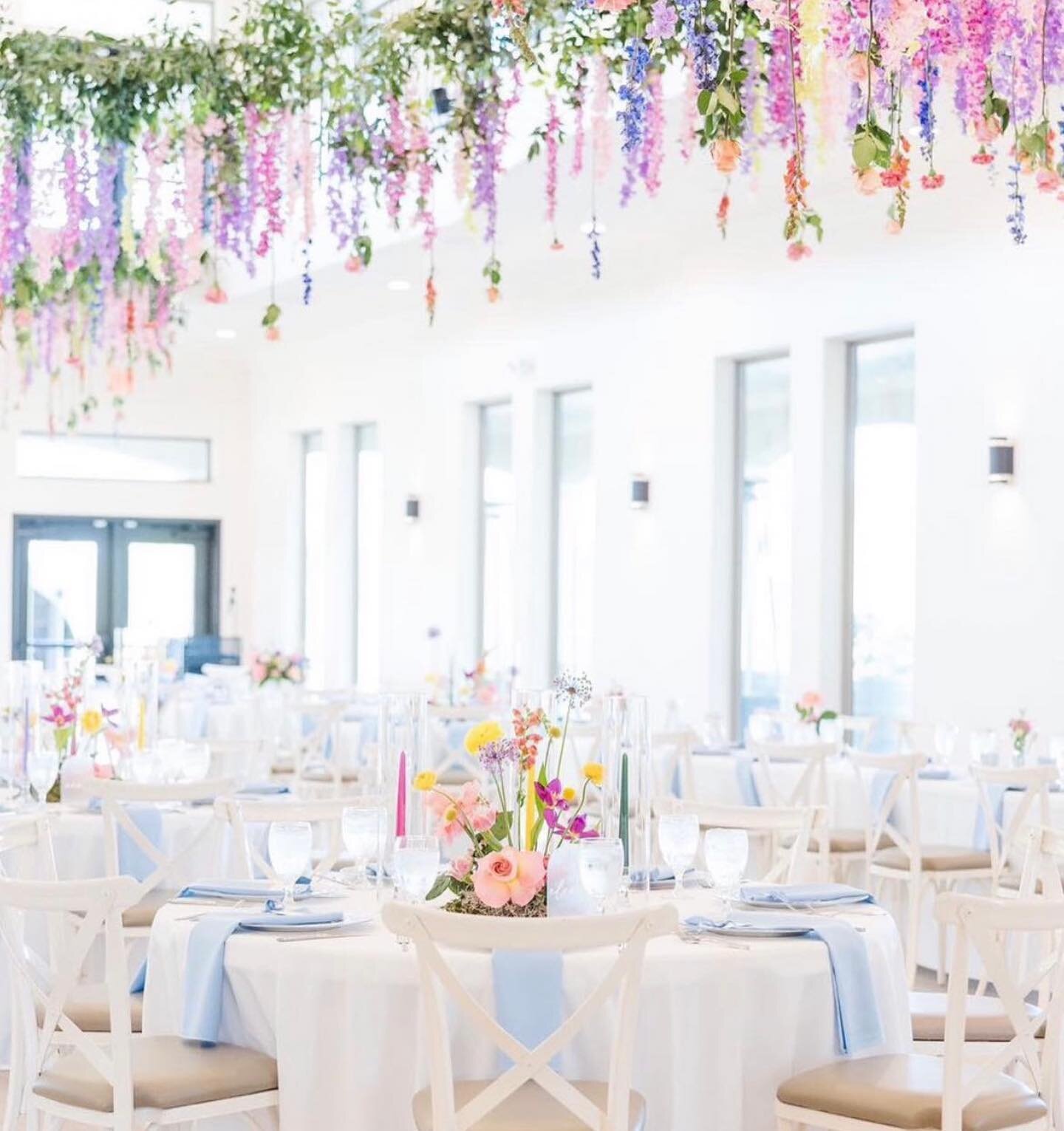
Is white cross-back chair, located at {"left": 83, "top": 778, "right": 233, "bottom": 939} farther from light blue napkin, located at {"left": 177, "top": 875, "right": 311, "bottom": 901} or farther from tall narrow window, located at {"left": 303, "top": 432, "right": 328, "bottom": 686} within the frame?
tall narrow window, located at {"left": 303, "top": 432, "right": 328, "bottom": 686}

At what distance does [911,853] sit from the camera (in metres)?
6.21

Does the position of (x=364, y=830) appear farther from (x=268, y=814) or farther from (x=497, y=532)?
(x=497, y=532)

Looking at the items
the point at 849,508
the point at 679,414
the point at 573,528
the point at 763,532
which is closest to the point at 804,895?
the point at 849,508

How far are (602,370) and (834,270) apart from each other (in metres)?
2.17

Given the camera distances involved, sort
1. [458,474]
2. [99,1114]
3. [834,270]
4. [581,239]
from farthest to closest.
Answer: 1. [458,474]
2. [581,239]
3. [834,270]
4. [99,1114]

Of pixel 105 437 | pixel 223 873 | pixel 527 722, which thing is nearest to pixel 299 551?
pixel 105 437

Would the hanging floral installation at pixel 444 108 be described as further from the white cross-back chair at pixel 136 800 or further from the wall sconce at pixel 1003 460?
the white cross-back chair at pixel 136 800

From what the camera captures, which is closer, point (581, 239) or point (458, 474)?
point (581, 239)

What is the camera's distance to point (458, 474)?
12695mm

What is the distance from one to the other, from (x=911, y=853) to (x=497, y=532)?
663cm

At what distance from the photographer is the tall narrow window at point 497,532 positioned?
40.5ft

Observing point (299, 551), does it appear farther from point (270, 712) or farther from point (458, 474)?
point (270, 712)

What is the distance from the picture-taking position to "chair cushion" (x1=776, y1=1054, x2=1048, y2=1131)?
3223 millimetres

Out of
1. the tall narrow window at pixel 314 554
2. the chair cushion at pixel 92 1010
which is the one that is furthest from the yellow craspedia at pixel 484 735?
the tall narrow window at pixel 314 554
